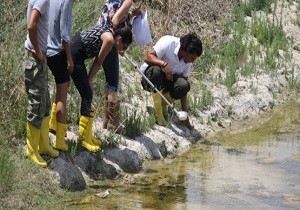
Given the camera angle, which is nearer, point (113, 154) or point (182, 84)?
point (113, 154)

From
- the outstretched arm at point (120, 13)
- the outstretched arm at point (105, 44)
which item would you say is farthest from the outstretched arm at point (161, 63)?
the outstretched arm at point (105, 44)

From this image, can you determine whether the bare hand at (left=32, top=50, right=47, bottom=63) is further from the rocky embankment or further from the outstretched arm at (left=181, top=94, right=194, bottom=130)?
the outstretched arm at (left=181, top=94, right=194, bottom=130)

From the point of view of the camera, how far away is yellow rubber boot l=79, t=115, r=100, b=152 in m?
7.62

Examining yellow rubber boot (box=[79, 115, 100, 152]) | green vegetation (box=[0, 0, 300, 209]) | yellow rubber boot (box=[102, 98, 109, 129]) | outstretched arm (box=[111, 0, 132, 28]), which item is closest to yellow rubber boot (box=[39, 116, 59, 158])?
green vegetation (box=[0, 0, 300, 209])

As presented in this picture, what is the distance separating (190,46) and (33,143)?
8.30 ft

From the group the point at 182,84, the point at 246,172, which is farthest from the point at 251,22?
the point at 246,172

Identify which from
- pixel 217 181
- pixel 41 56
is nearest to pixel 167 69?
pixel 217 181

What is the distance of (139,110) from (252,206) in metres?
2.62

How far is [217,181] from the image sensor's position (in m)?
7.93

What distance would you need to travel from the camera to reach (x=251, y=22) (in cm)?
1332

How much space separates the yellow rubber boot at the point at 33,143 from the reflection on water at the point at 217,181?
0.52 meters

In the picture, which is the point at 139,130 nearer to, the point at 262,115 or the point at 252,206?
the point at 252,206

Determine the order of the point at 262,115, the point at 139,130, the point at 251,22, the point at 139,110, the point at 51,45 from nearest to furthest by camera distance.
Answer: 1. the point at 51,45
2. the point at 139,130
3. the point at 139,110
4. the point at 262,115
5. the point at 251,22

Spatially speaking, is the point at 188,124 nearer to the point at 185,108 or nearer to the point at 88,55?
the point at 185,108
